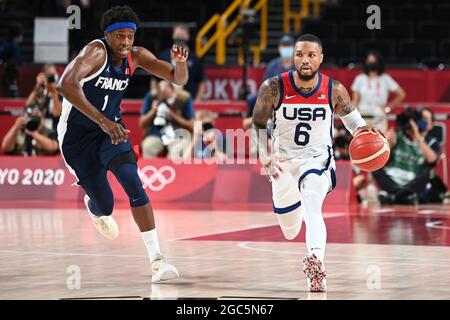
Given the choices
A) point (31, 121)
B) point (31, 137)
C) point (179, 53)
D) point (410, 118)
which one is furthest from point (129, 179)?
point (31, 137)

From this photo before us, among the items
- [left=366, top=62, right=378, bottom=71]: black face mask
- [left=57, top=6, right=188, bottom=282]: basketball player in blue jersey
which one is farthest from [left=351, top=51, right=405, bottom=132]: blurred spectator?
[left=57, top=6, right=188, bottom=282]: basketball player in blue jersey

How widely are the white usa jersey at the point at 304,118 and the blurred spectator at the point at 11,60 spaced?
508 inches

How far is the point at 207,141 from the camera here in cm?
1814

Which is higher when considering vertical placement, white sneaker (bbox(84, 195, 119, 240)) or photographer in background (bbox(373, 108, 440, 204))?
photographer in background (bbox(373, 108, 440, 204))

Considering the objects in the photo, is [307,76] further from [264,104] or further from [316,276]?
[316,276]

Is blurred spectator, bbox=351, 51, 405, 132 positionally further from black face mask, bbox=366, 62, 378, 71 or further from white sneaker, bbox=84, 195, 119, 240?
white sneaker, bbox=84, 195, 119, 240

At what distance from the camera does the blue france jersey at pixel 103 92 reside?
32.4 ft

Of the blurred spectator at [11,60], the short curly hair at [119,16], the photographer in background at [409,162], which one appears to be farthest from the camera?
the blurred spectator at [11,60]

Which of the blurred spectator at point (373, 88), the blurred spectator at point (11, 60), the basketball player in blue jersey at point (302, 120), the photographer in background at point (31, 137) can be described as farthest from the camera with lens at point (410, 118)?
the blurred spectator at point (11, 60)

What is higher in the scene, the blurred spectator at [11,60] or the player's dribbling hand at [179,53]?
the blurred spectator at [11,60]

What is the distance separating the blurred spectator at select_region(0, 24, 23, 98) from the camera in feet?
72.1

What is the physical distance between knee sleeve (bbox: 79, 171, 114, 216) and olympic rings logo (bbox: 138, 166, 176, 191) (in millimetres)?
6533

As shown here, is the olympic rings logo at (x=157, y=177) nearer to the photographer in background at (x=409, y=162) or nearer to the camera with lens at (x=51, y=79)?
the camera with lens at (x=51, y=79)

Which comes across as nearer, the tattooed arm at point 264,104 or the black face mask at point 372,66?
the tattooed arm at point 264,104
